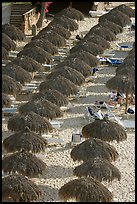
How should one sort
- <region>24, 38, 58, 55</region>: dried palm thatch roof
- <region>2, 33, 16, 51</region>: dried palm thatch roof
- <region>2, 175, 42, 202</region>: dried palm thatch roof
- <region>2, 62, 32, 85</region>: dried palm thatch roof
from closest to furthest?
<region>2, 175, 42, 202</region>: dried palm thatch roof → <region>2, 62, 32, 85</region>: dried palm thatch roof → <region>24, 38, 58, 55</region>: dried palm thatch roof → <region>2, 33, 16, 51</region>: dried palm thatch roof

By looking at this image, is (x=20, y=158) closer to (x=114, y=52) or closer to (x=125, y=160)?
(x=125, y=160)

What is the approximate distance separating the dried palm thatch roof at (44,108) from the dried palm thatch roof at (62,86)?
1667mm

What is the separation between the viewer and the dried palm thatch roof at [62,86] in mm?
21781

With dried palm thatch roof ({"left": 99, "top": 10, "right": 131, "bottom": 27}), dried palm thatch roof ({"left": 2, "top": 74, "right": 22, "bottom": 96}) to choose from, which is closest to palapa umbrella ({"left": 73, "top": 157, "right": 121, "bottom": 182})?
dried palm thatch roof ({"left": 2, "top": 74, "right": 22, "bottom": 96})

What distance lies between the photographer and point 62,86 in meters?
21.8

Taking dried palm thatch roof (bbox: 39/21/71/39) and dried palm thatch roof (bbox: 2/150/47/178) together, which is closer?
dried palm thatch roof (bbox: 2/150/47/178)

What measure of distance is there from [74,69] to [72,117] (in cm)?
246

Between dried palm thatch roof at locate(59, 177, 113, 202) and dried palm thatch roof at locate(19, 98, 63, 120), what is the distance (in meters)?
4.62

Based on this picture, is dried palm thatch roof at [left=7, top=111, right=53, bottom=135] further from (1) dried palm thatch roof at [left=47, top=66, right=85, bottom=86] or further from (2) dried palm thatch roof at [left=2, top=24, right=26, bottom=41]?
(2) dried palm thatch roof at [left=2, top=24, right=26, bottom=41]

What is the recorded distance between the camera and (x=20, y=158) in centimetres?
1655

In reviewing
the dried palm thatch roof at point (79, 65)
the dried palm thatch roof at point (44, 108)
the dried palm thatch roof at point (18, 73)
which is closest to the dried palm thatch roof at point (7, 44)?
the dried palm thatch roof at point (79, 65)

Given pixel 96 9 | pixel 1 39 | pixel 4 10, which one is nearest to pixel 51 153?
pixel 1 39

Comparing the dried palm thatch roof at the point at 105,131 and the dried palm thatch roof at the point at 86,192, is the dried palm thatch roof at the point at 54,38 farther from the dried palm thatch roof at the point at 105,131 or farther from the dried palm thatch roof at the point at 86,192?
the dried palm thatch roof at the point at 86,192

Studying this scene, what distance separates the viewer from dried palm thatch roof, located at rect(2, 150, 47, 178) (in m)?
16.4
